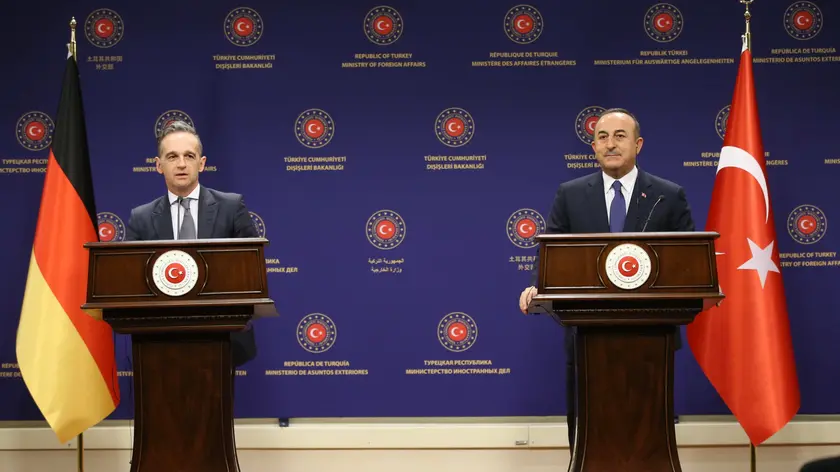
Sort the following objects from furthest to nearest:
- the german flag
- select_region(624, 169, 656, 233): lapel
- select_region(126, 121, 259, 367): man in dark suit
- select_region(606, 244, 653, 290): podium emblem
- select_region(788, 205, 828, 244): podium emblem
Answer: select_region(788, 205, 828, 244): podium emblem < the german flag < select_region(126, 121, 259, 367): man in dark suit < select_region(624, 169, 656, 233): lapel < select_region(606, 244, 653, 290): podium emblem

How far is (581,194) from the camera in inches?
139

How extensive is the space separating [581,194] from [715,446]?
6.12ft

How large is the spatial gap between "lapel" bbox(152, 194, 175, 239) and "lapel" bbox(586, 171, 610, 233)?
5.90ft

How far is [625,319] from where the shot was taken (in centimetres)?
288

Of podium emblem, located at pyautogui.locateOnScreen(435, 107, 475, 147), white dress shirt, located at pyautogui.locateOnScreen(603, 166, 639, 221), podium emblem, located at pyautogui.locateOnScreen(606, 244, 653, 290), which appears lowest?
podium emblem, located at pyautogui.locateOnScreen(606, 244, 653, 290)

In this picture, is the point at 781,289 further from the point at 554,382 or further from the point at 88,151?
A: the point at 88,151

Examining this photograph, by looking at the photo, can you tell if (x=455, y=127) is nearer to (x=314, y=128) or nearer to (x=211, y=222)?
(x=314, y=128)

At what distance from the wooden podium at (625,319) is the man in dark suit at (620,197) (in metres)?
0.45

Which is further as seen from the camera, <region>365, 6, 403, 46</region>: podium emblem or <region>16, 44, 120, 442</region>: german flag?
<region>365, 6, 403, 46</region>: podium emblem

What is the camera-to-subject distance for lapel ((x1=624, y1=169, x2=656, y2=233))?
338cm

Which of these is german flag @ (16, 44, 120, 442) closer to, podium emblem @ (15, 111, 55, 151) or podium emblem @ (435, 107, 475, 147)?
podium emblem @ (15, 111, 55, 151)

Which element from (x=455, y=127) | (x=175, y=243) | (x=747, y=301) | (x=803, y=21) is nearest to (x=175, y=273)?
(x=175, y=243)

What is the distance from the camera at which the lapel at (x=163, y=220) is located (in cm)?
356

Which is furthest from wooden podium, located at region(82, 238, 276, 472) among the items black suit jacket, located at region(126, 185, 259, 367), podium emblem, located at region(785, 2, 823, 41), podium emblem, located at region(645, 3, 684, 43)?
podium emblem, located at region(785, 2, 823, 41)
